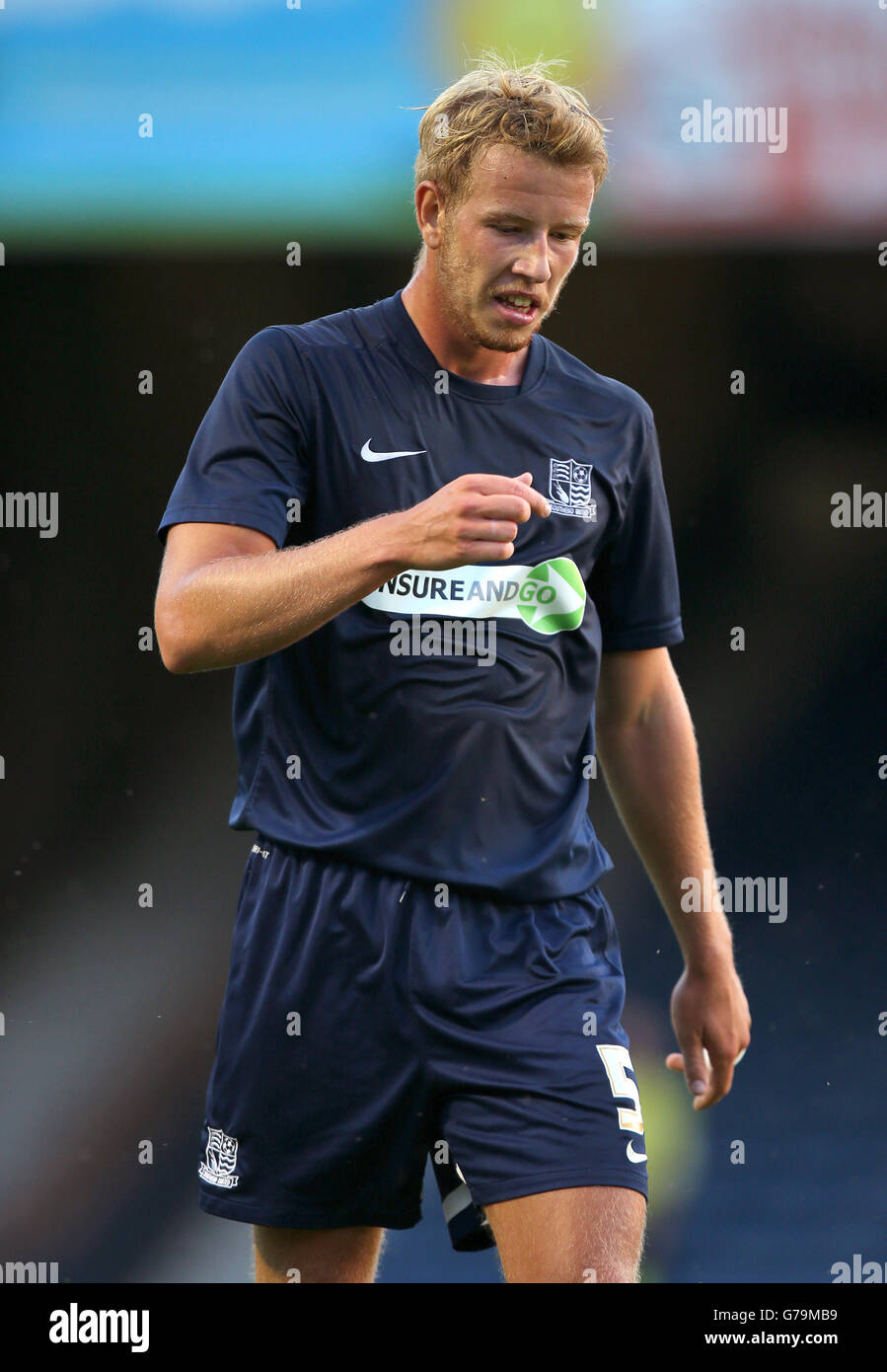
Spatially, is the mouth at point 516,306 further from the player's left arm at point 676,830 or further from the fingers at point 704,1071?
the fingers at point 704,1071

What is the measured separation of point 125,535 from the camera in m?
4.66

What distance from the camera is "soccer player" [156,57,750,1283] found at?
8.45 ft

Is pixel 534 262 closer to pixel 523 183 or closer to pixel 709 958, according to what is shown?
pixel 523 183

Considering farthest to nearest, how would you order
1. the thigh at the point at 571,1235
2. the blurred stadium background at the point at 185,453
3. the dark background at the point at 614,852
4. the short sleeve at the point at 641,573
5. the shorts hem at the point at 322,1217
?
the dark background at the point at 614,852, the blurred stadium background at the point at 185,453, the short sleeve at the point at 641,573, the shorts hem at the point at 322,1217, the thigh at the point at 571,1235

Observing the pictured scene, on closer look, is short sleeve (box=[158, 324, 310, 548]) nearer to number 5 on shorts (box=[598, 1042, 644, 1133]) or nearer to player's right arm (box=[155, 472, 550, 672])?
player's right arm (box=[155, 472, 550, 672])

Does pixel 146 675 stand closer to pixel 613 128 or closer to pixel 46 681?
pixel 46 681

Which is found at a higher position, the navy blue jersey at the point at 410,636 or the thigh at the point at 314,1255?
the navy blue jersey at the point at 410,636

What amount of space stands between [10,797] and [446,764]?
7.54ft

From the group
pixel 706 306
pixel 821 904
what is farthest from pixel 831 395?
pixel 821 904

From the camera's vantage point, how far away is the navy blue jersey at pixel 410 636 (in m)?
2.63

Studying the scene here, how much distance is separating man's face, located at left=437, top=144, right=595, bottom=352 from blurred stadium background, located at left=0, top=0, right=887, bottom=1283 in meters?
1.79

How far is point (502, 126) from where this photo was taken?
8.69 ft

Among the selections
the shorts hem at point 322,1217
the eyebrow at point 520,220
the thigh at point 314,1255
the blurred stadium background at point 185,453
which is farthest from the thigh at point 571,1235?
the blurred stadium background at point 185,453

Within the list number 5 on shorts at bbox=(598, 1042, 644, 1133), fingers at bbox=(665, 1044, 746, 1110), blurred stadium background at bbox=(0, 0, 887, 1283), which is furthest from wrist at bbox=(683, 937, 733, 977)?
blurred stadium background at bbox=(0, 0, 887, 1283)
